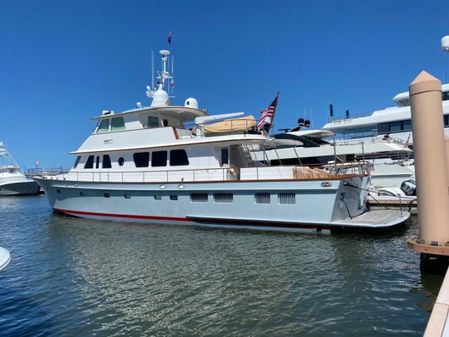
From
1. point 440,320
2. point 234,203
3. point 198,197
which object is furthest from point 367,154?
point 440,320

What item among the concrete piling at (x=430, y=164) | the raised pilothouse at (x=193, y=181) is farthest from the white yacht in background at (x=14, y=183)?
the concrete piling at (x=430, y=164)

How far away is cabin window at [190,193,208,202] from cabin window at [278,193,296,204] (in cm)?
310

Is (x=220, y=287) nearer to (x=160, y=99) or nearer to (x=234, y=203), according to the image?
(x=234, y=203)

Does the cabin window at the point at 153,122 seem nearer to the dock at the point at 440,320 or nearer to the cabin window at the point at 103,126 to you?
the cabin window at the point at 103,126

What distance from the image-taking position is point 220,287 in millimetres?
7676

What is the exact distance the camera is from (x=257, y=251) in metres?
10.6

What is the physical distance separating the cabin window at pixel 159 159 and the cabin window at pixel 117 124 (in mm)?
2655

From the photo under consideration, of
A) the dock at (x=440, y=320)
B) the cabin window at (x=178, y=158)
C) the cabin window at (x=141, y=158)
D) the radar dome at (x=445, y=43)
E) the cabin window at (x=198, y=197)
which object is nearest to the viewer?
the dock at (x=440, y=320)

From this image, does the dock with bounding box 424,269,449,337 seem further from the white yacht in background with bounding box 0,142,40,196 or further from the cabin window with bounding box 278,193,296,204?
the white yacht in background with bounding box 0,142,40,196

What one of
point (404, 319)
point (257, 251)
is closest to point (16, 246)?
point (257, 251)

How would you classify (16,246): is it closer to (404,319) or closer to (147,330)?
(147,330)

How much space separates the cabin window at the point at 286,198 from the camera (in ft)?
42.4

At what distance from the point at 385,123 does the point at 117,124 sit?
2083cm

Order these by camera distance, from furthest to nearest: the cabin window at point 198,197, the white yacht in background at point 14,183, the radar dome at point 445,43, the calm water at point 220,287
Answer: the white yacht in background at point 14,183, the radar dome at point 445,43, the cabin window at point 198,197, the calm water at point 220,287
